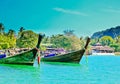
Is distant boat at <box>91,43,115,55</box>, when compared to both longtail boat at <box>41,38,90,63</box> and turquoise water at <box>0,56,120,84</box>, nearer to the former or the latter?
longtail boat at <box>41,38,90,63</box>

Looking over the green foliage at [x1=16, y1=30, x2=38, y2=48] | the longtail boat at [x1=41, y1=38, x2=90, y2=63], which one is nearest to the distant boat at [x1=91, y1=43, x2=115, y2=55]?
the green foliage at [x1=16, y1=30, x2=38, y2=48]

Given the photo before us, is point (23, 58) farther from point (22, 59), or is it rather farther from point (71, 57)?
point (71, 57)

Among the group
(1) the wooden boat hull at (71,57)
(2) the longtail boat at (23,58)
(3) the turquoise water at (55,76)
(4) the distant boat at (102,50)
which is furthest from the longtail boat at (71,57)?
(4) the distant boat at (102,50)

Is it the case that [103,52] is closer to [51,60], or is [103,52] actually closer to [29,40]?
[29,40]

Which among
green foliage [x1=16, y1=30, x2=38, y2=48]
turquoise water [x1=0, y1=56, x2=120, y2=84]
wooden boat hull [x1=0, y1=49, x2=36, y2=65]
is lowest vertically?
turquoise water [x1=0, y1=56, x2=120, y2=84]

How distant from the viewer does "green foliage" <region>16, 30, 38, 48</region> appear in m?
87.0

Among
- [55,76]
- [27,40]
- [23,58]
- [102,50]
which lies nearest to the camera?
[55,76]

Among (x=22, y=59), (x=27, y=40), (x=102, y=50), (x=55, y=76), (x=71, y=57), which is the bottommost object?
(x=55, y=76)

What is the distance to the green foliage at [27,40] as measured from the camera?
3425 inches

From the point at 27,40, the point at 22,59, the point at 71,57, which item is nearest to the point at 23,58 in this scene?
the point at 22,59

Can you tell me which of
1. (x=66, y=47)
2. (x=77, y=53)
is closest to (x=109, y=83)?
(x=77, y=53)

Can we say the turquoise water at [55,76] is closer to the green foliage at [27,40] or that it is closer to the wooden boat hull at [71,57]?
the wooden boat hull at [71,57]

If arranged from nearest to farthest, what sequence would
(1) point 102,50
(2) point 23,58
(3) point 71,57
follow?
1. (2) point 23,58
2. (3) point 71,57
3. (1) point 102,50

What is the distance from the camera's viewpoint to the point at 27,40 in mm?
89625
